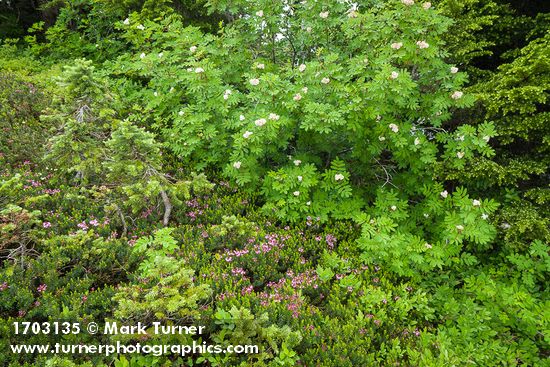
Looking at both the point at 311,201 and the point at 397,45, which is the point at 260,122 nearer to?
the point at 311,201

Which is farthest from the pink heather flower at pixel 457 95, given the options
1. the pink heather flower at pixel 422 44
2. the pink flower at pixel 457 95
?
the pink heather flower at pixel 422 44

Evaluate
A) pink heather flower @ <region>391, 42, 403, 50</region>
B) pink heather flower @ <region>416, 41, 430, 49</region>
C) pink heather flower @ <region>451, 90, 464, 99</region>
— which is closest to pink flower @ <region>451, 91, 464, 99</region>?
pink heather flower @ <region>451, 90, 464, 99</region>

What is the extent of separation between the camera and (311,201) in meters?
5.01

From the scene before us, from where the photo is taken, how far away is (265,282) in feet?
12.7

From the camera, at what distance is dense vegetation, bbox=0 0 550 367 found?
322 centimetres

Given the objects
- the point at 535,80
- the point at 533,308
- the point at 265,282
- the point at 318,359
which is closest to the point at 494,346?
the point at 533,308

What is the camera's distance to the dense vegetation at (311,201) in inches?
127

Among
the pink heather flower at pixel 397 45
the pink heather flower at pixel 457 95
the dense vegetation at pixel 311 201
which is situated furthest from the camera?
the pink heather flower at pixel 397 45

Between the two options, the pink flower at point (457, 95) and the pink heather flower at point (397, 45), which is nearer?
the pink flower at point (457, 95)

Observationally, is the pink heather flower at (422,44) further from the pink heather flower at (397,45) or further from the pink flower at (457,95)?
the pink flower at (457,95)

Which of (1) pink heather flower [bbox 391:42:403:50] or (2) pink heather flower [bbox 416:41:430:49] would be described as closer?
(2) pink heather flower [bbox 416:41:430:49]

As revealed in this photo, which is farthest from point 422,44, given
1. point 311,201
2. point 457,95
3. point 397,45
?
point 311,201

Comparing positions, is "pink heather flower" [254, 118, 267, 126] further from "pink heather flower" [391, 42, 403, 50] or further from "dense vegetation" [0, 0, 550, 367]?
"pink heather flower" [391, 42, 403, 50]

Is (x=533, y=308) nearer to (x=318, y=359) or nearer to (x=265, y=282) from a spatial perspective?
(x=318, y=359)
